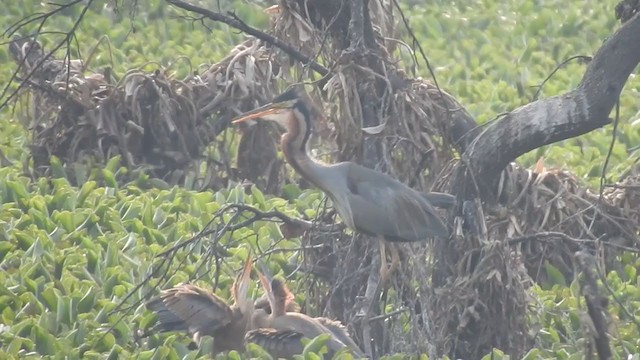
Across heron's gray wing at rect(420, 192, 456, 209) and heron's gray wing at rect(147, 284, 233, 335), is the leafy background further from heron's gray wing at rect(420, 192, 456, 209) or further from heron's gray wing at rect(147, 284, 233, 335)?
heron's gray wing at rect(420, 192, 456, 209)

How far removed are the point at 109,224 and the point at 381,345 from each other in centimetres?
234

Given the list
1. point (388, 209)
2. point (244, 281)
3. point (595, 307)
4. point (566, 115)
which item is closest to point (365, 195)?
point (388, 209)

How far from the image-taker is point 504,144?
7.57 m

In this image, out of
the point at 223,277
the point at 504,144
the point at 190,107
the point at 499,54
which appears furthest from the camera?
the point at 499,54

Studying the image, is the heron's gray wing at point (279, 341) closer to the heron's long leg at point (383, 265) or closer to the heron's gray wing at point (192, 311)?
the heron's gray wing at point (192, 311)

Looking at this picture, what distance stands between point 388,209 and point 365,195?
126mm

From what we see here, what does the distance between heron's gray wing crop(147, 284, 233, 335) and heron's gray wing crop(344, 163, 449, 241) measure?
2.68 feet

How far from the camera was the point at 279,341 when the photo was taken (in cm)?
733

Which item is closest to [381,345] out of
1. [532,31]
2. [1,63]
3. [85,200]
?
[85,200]

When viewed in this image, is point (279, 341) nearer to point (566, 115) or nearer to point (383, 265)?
point (383, 265)

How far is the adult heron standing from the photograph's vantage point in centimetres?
734

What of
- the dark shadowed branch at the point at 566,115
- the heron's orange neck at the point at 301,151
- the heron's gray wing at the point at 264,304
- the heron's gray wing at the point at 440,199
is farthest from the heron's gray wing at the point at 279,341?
the dark shadowed branch at the point at 566,115

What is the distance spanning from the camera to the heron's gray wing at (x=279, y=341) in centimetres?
730

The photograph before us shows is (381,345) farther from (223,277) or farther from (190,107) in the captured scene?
(190,107)
